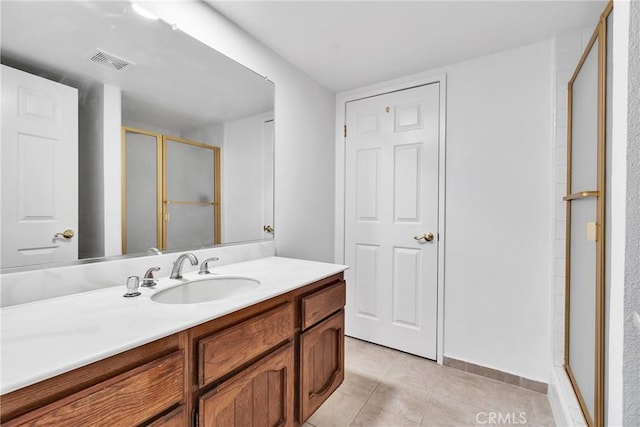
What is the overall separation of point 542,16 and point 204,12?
69.9 inches

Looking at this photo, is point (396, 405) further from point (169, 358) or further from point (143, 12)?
point (143, 12)

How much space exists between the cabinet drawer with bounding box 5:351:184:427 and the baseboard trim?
6.35ft

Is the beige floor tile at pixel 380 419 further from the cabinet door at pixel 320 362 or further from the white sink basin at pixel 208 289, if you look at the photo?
the white sink basin at pixel 208 289

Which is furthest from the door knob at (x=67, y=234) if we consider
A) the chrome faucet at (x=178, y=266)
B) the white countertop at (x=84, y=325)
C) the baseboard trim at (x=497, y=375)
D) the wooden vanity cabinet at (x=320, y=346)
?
the baseboard trim at (x=497, y=375)

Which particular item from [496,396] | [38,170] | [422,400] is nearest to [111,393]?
[38,170]

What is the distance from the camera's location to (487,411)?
1.67 meters

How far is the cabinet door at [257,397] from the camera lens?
0.91 meters

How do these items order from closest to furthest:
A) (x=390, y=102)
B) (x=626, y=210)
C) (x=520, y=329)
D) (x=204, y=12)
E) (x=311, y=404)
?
(x=626, y=210), (x=311, y=404), (x=204, y=12), (x=520, y=329), (x=390, y=102)

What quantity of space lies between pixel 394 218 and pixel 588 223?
1.24m

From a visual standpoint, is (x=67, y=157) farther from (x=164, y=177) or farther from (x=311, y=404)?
(x=311, y=404)

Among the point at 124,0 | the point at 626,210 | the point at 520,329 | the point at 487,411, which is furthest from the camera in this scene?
the point at 520,329

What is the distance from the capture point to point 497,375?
6.46ft

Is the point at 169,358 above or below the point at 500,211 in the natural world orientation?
below

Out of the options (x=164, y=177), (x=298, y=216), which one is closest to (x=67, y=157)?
(x=164, y=177)
